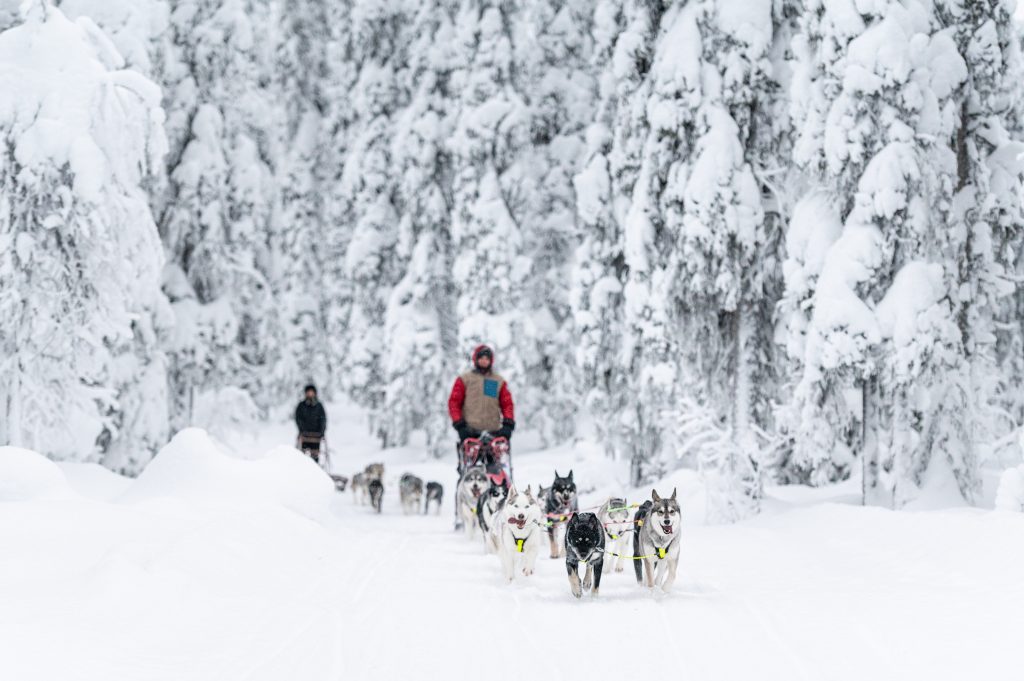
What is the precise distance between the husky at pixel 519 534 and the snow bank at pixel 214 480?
12.3 feet

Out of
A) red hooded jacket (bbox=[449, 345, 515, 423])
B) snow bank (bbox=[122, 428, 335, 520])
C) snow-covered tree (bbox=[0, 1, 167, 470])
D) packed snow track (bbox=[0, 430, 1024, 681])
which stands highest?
snow-covered tree (bbox=[0, 1, 167, 470])

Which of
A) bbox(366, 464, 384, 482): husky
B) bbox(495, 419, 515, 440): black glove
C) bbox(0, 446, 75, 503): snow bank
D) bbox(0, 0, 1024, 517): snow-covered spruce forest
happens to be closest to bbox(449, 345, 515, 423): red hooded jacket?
bbox(495, 419, 515, 440): black glove

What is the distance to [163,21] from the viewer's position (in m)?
17.5

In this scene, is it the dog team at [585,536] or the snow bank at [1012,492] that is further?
the snow bank at [1012,492]

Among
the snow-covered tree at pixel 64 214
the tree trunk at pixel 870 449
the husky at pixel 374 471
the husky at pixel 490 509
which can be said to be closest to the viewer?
the husky at pixel 490 509

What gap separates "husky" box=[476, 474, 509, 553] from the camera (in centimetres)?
1022

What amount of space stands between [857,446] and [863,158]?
7215 millimetres

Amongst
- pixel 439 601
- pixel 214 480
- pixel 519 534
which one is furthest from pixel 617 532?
pixel 214 480

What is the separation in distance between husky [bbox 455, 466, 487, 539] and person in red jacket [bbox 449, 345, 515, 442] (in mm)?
847

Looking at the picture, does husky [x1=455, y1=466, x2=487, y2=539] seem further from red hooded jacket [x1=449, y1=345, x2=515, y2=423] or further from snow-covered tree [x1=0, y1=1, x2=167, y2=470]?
snow-covered tree [x1=0, y1=1, x2=167, y2=470]

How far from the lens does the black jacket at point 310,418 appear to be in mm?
18375

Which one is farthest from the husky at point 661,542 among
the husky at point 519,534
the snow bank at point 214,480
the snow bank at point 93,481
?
the snow bank at point 93,481

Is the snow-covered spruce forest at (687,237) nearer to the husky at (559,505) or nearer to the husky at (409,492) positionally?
the husky at (559,505)

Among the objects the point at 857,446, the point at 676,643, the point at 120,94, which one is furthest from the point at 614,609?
the point at 857,446
